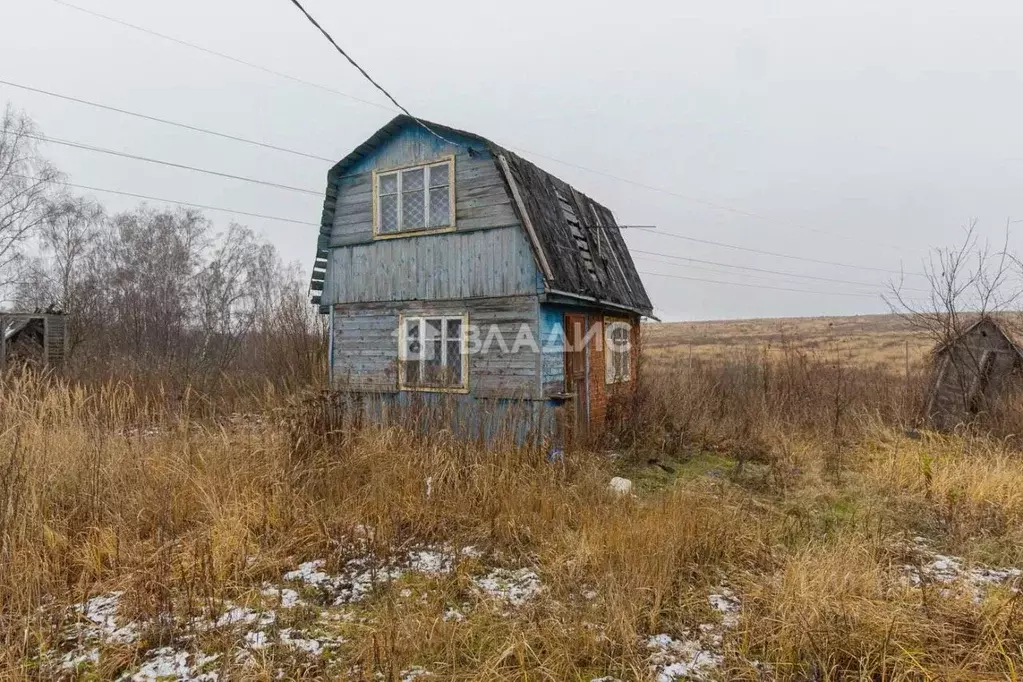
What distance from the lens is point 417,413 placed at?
6.45 metres

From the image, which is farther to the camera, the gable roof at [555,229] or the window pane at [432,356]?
the window pane at [432,356]

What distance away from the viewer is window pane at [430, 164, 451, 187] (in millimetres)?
9422

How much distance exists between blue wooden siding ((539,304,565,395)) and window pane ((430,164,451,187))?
3009 mm

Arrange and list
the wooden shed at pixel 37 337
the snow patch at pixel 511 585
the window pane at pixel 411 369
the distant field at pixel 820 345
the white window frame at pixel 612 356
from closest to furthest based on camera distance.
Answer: the snow patch at pixel 511 585
the window pane at pixel 411 369
the white window frame at pixel 612 356
the wooden shed at pixel 37 337
the distant field at pixel 820 345

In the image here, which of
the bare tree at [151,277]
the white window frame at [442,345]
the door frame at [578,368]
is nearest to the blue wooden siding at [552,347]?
the door frame at [578,368]

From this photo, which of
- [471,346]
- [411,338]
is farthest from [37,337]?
[471,346]

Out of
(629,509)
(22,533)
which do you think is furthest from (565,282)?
(22,533)

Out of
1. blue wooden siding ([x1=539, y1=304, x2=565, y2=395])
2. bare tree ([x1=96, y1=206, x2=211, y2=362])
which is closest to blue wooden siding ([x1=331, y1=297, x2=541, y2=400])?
blue wooden siding ([x1=539, y1=304, x2=565, y2=395])

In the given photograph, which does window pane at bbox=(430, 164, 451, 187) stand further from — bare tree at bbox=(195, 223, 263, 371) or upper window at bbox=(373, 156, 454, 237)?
bare tree at bbox=(195, 223, 263, 371)

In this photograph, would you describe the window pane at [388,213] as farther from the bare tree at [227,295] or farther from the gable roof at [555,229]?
the bare tree at [227,295]

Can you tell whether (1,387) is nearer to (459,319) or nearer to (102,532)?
(102,532)

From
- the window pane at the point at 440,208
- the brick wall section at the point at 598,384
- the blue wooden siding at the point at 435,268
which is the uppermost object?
the window pane at the point at 440,208

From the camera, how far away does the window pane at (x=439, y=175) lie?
30.9 feet

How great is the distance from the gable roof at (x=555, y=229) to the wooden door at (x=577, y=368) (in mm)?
552
